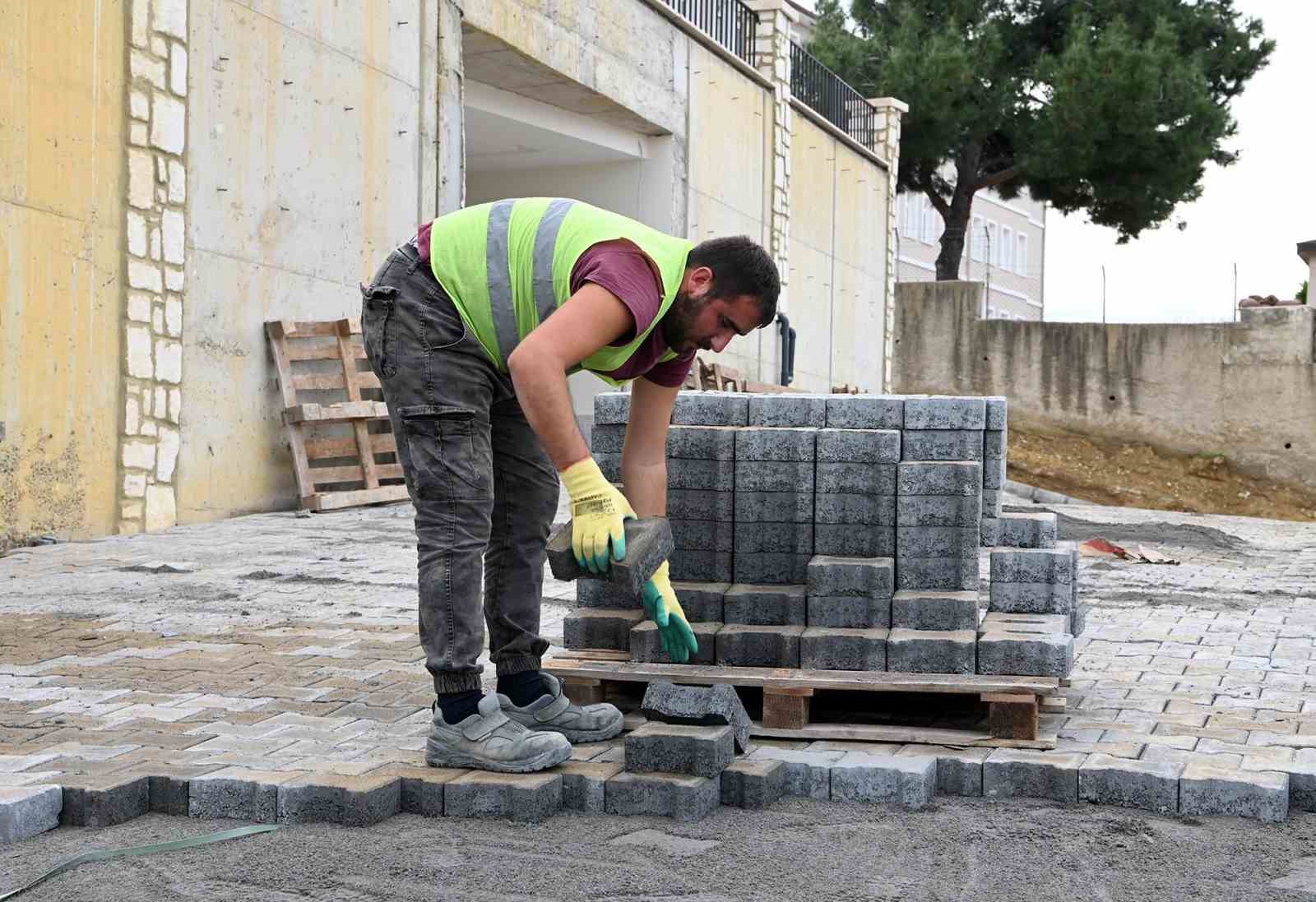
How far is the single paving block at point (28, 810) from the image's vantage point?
3.41m

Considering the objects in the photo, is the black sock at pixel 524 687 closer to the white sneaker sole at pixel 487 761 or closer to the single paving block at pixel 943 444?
the white sneaker sole at pixel 487 761

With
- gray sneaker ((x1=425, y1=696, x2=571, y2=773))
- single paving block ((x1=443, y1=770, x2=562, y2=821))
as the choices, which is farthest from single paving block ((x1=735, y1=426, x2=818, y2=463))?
single paving block ((x1=443, y1=770, x2=562, y2=821))

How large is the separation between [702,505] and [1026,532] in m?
1.30

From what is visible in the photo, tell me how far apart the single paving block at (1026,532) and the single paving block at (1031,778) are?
139 centimetres

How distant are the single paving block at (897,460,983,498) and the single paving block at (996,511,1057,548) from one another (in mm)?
739

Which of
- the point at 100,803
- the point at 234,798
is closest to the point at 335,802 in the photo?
the point at 234,798

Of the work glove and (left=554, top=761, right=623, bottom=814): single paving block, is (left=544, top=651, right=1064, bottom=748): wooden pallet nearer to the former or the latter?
the work glove

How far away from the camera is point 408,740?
4.33 meters

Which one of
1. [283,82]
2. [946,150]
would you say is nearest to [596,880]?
[283,82]

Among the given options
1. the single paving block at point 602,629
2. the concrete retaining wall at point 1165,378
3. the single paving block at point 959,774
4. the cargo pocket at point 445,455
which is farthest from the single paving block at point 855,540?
the concrete retaining wall at point 1165,378

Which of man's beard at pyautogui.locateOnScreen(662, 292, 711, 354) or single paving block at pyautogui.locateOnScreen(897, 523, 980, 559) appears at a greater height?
man's beard at pyautogui.locateOnScreen(662, 292, 711, 354)

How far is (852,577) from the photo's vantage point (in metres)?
4.52

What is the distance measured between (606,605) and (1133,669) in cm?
231

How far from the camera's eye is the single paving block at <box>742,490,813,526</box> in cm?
474
